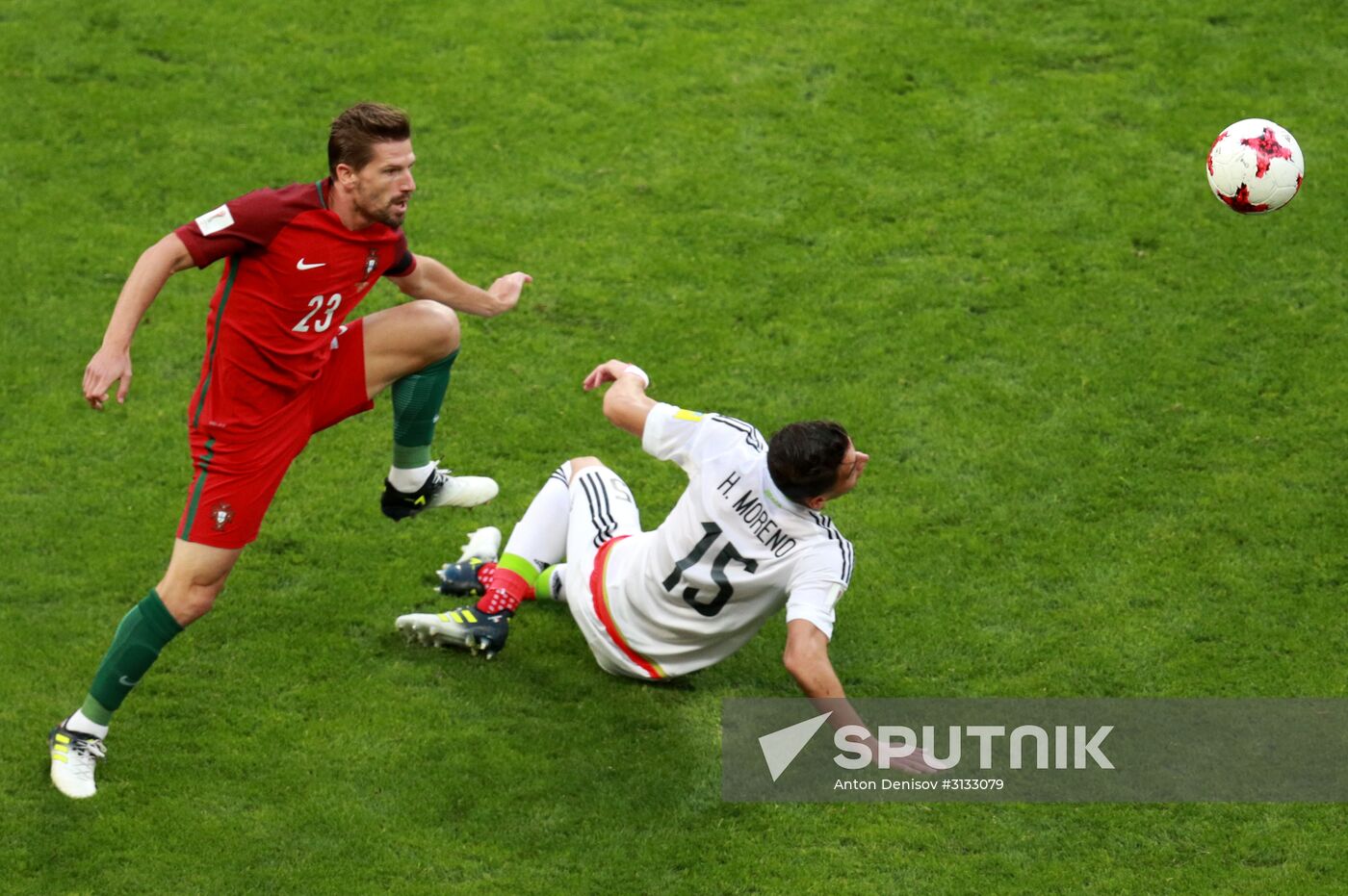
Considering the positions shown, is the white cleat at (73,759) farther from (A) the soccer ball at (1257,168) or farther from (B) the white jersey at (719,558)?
(A) the soccer ball at (1257,168)

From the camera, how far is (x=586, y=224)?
350 inches

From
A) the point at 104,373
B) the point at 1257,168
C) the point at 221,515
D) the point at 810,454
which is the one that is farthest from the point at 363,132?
the point at 1257,168

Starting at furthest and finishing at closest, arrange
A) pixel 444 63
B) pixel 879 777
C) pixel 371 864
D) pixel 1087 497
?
pixel 444 63 < pixel 1087 497 < pixel 879 777 < pixel 371 864

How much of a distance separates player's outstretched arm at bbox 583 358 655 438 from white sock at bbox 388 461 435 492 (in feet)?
2.89

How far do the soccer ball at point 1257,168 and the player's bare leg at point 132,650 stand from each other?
15.1 ft

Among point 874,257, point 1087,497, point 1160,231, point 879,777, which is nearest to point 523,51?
point 874,257

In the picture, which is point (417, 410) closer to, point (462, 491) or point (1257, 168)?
point (462, 491)

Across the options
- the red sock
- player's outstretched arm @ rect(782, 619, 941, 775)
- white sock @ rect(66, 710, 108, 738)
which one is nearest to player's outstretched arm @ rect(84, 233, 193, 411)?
white sock @ rect(66, 710, 108, 738)

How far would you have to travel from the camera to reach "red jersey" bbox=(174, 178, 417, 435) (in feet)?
17.4

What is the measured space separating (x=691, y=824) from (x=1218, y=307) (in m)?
4.37

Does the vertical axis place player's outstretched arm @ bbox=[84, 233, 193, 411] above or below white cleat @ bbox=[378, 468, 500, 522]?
above

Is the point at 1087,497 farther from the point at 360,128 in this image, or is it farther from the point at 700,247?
the point at 360,128

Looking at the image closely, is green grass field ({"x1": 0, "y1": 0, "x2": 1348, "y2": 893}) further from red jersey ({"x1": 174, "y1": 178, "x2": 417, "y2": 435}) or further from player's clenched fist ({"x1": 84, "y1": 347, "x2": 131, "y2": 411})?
player's clenched fist ({"x1": 84, "y1": 347, "x2": 131, "y2": 411})

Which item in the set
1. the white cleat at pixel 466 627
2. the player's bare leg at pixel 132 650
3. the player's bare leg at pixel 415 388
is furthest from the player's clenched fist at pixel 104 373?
the white cleat at pixel 466 627
